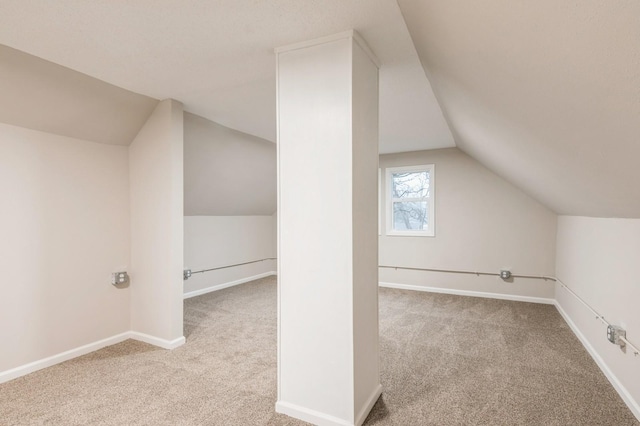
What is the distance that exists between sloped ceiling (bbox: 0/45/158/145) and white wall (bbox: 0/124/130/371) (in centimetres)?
11

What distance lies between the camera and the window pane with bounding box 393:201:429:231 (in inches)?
203

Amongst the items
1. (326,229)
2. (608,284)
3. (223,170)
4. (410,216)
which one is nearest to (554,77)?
(326,229)

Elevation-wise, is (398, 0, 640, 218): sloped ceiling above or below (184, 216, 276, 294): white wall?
above

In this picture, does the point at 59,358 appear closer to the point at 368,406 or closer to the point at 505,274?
the point at 368,406

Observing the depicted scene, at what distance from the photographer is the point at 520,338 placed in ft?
10.0

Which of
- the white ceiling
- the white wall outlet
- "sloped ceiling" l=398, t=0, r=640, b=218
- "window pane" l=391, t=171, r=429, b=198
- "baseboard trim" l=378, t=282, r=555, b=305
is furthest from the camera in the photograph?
"window pane" l=391, t=171, r=429, b=198

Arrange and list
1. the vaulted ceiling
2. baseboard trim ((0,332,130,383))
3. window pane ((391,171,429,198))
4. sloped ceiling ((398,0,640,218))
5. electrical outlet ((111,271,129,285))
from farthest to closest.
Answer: window pane ((391,171,429,198)), electrical outlet ((111,271,129,285)), baseboard trim ((0,332,130,383)), the vaulted ceiling, sloped ceiling ((398,0,640,218))

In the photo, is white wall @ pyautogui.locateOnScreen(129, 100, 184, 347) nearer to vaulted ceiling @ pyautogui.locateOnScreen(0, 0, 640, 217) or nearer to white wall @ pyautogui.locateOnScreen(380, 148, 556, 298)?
vaulted ceiling @ pyautogui.locateOnScreen(0, 0, 640, 217)

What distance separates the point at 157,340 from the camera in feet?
9.66

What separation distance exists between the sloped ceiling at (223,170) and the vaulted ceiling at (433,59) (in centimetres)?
77

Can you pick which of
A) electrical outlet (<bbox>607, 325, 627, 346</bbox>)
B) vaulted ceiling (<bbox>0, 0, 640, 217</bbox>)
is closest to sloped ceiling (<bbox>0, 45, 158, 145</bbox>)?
vaulted ceiling (<bbox>0, 0, 640, 217</bbox>)

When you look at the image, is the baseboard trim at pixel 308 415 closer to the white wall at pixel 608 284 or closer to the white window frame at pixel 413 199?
the white wall at pixel 608 284

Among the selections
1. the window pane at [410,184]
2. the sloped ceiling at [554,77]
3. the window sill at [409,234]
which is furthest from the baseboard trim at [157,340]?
the window pane at [410,184]

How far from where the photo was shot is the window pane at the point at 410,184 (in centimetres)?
512
